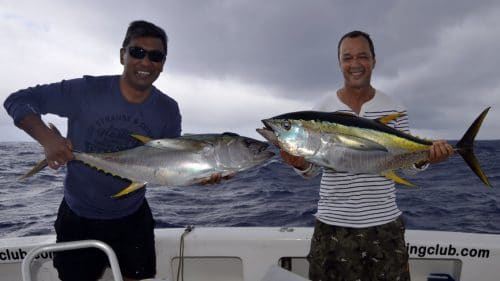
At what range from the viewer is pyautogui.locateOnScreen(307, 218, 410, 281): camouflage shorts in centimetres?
300

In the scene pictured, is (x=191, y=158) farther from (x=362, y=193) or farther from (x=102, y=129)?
(x=362, y=193)

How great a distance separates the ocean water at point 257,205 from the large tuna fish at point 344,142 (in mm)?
5548

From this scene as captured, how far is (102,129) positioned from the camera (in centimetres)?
311

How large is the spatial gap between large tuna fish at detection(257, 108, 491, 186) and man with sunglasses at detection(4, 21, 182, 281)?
1059 millimetres

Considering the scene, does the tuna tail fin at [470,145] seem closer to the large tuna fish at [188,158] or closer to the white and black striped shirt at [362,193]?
the white and black striped shirt at [362,193]

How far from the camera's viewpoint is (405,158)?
9.19ft

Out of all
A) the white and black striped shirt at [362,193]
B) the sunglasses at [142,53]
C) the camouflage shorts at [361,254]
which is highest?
the sunglasses at [142,53]

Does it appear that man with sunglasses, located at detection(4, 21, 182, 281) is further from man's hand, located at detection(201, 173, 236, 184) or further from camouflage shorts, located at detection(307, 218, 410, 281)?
camouflage shorts, located at detection(307, 218, 410, 281)

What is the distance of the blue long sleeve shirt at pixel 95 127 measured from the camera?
310 centimetres

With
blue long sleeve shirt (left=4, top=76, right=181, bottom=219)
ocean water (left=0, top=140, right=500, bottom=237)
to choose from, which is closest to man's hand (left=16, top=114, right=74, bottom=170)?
blue long sleeve shirt (left=4, top=76, right=181, bottom=219)

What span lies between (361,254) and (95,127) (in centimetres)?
224

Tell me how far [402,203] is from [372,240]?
314 inches

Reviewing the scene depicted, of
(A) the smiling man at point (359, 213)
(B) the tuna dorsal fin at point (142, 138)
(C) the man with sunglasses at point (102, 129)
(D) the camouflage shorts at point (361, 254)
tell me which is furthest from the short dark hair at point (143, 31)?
(D) the camouflage shorts at point (361, 254)

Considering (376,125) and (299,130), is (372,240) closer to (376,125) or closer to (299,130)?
(376,125)
